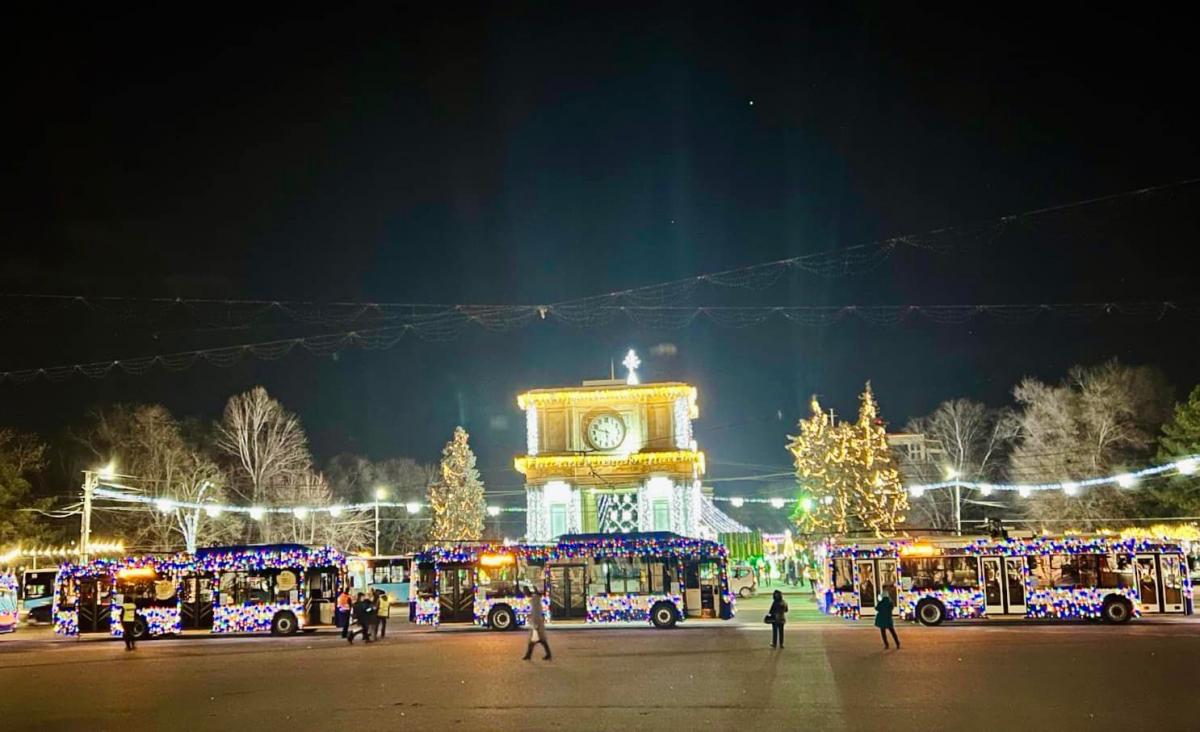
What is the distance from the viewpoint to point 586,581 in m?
34.1

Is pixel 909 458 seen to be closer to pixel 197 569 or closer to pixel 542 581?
pixel 542 581

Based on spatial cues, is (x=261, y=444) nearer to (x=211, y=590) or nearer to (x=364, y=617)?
(x=211, y=590)

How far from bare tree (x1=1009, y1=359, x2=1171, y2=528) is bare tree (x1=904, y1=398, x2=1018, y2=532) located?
6.82 m

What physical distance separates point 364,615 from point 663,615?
9856mm

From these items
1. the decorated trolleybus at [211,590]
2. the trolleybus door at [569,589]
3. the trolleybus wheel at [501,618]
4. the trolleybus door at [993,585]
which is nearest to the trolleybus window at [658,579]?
the trolleybus door at [569,589]

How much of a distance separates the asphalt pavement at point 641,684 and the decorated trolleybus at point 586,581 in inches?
193

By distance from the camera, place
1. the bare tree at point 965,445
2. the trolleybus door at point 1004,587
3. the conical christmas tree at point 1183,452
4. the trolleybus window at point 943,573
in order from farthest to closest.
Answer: the bare tree at point 965,445 < the conical christmas tree at point 1183,452 < the trolleybus window at point 943,573 < the trolleybus door at point 1004,587

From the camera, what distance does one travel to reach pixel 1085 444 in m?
54.5

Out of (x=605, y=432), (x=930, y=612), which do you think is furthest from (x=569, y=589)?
(x=605, y=432)

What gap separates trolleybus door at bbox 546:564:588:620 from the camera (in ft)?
112

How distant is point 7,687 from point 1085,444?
5143 cm

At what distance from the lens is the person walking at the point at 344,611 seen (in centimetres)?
2902

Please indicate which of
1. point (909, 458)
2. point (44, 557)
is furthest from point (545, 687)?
point (909, 458)

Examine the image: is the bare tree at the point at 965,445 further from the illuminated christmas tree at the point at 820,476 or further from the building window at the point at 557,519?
the building window at the point at 557,519
